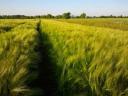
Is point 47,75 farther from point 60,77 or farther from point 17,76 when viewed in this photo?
point 17,76

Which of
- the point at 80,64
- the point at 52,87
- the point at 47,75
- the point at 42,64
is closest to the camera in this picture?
the point at 80,64

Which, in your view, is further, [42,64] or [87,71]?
[42,64]

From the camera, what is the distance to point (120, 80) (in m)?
3.20

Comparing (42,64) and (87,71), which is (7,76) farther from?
(42,64)

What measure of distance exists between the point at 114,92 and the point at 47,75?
1.71 meters

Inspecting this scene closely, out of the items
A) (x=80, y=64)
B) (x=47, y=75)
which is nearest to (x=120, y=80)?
(x=80, y=64)

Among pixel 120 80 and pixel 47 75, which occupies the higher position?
pixel 120 80

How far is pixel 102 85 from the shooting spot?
10.7 ft

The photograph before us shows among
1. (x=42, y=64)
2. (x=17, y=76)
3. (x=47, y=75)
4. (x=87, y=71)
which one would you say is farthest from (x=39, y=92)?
(x=42, y=64)

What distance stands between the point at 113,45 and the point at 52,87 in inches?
41.3

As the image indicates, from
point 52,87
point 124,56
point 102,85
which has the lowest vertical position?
point 52,87

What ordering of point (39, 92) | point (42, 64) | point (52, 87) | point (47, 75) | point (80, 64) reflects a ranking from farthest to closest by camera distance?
1. point (42, 64)
2. point (47, 75)
3. point (52, 87)
4. point (80, 64)
5. point (39, 92)

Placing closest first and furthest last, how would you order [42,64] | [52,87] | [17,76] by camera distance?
1. [17,76]
2. [52,87]
3. [42,64]

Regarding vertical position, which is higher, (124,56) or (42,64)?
(124,56)
